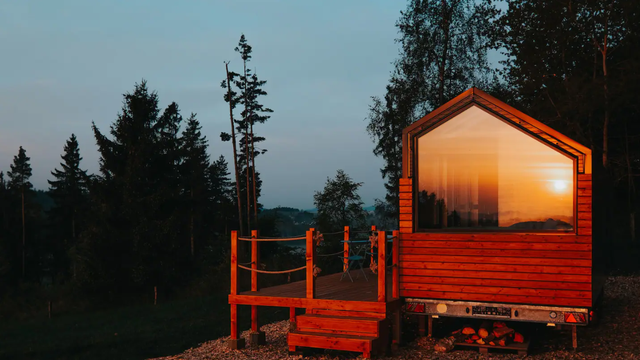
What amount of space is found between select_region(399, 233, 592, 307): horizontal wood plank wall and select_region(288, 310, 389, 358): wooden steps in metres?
0.88

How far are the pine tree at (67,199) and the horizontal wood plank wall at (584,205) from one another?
3845 cm

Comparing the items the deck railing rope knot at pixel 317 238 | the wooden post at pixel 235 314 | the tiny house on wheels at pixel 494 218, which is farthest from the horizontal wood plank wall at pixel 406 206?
the wooden post at pixel 235 314

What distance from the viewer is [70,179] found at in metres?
42.4

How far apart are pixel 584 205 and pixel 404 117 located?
550 inches

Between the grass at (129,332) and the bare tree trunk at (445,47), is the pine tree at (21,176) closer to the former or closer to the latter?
the grass at (129,332)

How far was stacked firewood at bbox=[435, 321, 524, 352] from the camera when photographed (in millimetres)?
7285

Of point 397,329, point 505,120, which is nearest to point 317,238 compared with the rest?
point 397,329

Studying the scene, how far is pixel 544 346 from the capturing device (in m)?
7.61

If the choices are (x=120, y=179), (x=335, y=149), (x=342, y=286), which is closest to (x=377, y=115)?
(x=335, y=149)

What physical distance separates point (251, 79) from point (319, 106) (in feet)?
23.0

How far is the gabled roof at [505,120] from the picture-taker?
6.92 meters

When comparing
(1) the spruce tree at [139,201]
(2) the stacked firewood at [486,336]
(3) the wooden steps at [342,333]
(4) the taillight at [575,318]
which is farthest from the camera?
(1) the spruce tree at [139,201]

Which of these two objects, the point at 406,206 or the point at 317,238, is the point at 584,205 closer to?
the point at 406,206

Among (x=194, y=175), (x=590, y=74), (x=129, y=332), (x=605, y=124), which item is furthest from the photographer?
(x=194, y=175)
